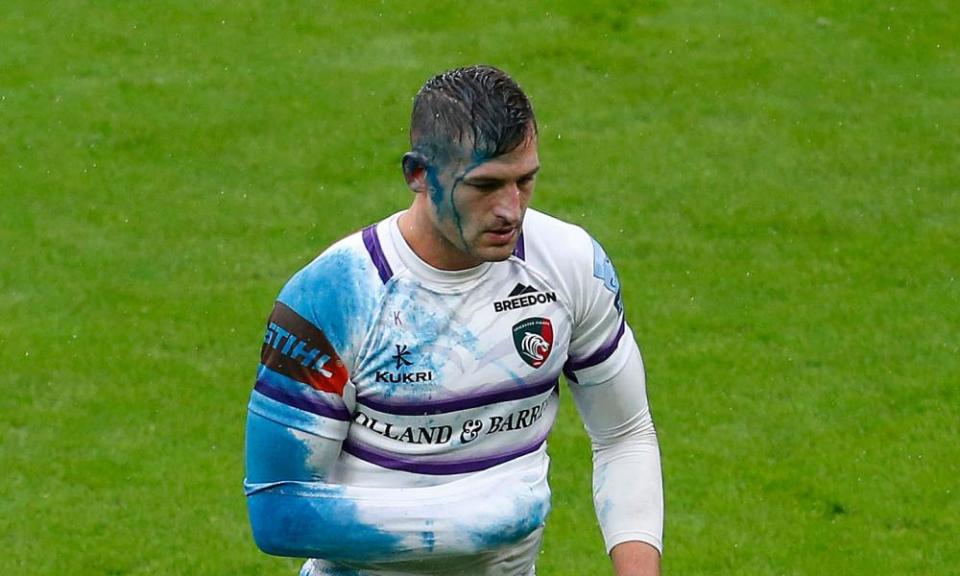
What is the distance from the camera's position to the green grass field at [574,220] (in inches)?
362

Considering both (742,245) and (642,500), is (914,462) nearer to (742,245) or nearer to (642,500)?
(742,245)

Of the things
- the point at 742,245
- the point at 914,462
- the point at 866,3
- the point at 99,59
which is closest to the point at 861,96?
the point at 866,3

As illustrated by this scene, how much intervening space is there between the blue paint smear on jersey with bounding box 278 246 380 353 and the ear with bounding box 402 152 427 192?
259 millimetres

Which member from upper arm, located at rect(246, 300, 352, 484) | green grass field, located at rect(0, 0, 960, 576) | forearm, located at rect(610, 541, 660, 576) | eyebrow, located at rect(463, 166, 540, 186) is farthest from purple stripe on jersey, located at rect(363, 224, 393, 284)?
green grass field, located at rect(0, 0, 960, 576)

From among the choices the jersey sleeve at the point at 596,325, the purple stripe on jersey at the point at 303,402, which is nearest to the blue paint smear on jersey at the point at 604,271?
the jersey sleeve at the point at 596,325

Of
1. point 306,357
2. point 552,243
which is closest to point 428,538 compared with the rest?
point 306,357

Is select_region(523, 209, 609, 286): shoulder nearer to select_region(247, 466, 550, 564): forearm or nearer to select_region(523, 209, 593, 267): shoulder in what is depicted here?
select_region(523, 209, 593, 267): shoulder

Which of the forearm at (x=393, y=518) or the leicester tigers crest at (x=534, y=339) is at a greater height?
the leicester tigers crest at (x=534, y=339)

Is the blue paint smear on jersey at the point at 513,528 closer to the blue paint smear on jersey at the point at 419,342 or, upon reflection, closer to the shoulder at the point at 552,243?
the blue paint smear on jersey at the point at 419,342

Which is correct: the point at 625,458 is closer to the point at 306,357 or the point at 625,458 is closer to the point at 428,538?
the point at 428,538

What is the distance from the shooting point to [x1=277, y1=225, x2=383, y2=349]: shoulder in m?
4.44

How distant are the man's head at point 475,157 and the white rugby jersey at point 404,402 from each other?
0.18 metres

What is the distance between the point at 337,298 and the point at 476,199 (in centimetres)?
46

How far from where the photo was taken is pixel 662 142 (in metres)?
14.0
